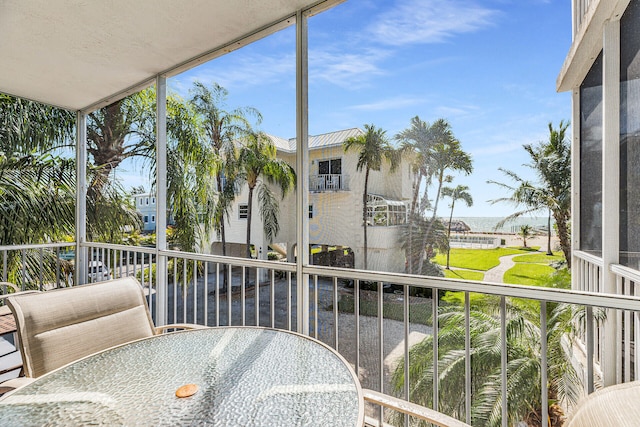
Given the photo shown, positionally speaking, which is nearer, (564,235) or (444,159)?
(564,235)

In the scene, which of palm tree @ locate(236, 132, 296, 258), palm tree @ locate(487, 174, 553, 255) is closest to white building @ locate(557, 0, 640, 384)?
palm tree @ locate(487, 174, 553, 255)

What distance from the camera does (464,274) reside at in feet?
5.69

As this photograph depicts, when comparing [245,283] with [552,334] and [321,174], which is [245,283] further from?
[552,334]

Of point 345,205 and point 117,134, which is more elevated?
point 117,134

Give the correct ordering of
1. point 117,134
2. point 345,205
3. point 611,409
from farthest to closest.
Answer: point 117,134 < point 345,205 < point 611,409

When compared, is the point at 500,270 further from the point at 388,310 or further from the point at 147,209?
the point at 147,209

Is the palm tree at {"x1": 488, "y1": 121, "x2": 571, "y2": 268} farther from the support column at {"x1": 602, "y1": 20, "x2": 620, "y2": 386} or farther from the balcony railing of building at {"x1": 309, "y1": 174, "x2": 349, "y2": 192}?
the balcony railing of building at {"x1": 309, "y1": 174, "x2": 349, "y2": 192}

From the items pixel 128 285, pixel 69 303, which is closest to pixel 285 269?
pixel 128 285

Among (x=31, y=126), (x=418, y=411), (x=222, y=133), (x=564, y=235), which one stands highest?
(x=31, y=126)

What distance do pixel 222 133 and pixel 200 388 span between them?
223 cm

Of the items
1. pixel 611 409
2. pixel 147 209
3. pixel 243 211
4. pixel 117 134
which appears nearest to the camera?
pixel 611 409

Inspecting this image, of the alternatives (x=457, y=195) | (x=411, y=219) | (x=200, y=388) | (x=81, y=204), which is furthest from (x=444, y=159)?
(x=81, y=204)

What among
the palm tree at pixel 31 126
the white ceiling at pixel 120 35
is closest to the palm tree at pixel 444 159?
the white ceiling at pixel 120 35

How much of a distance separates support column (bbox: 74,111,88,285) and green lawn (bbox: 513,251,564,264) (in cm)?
480
